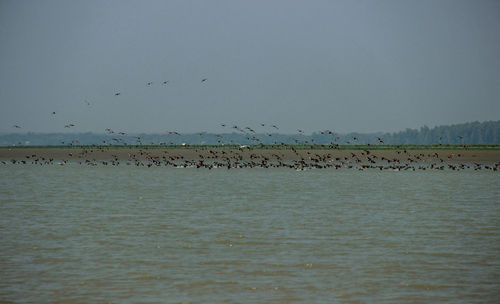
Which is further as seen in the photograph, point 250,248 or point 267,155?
point 267,155

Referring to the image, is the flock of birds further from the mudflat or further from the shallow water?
the shallow water

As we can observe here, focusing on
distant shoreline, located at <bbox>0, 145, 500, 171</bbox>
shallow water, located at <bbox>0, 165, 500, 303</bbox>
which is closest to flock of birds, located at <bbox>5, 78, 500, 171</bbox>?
distant shoreline, located at <bbox>0, 145, 500, 171</bbox>

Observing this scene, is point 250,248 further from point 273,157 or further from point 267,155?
point 267,155

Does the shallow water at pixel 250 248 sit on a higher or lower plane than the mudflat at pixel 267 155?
lower

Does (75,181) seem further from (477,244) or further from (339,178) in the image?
(477,244)

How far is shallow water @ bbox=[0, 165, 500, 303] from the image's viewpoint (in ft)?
53.0

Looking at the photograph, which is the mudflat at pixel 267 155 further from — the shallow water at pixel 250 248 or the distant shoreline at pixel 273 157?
the shallow water at pixel 250 248

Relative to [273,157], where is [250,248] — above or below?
below

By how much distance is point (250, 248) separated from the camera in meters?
21.7

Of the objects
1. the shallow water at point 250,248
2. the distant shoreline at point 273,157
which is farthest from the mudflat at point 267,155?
the shallow water at point 250,248

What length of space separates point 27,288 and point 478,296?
31.5 feet

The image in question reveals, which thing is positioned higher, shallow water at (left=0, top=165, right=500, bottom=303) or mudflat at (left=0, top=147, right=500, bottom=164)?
mudflat at (left=0, top=147, right=500, bottom=164)

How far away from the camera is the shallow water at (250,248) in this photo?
1614 cm

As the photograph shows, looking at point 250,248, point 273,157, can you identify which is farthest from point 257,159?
point 250,248
